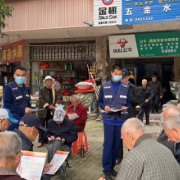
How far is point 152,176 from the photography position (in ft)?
5.78

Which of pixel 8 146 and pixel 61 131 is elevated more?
pixel 8 146

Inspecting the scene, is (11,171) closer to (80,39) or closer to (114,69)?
(114,69)

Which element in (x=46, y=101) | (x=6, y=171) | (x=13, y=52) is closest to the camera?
(x=6, y=171)

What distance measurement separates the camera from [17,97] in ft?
13.9

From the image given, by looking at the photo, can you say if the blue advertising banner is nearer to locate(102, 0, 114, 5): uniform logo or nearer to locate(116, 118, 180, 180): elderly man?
locate(102, 0, 114, 5): uniform logo

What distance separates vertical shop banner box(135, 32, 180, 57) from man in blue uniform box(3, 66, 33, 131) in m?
5.91

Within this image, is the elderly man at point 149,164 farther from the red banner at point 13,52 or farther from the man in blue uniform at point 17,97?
the red banner at point 13,52

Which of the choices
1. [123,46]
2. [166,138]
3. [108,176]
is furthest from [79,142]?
[123,46]

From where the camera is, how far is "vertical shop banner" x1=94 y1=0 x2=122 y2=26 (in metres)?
7.89

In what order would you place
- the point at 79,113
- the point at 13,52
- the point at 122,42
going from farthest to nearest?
1. the point at 13,52
2. the point at 122,42
3. the point at 79,113

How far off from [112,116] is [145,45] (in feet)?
19.2

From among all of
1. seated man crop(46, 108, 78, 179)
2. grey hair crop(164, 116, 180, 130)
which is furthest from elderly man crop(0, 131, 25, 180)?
seated man crop(46, 108, 78, 179)

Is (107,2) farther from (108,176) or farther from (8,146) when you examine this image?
(8,146)

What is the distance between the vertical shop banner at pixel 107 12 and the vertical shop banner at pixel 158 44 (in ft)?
5.22
